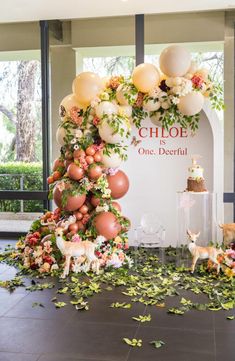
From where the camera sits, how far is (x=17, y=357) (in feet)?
11.2

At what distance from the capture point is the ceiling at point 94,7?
21.7 ft

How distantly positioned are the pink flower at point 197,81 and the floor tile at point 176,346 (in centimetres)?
293

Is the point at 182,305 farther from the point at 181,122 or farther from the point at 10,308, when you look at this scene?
the point at 181,122

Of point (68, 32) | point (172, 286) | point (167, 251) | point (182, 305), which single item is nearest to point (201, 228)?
point (167, 251)

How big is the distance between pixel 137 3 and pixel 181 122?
177 cm

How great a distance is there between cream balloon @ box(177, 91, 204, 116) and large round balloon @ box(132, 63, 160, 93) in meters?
0.38

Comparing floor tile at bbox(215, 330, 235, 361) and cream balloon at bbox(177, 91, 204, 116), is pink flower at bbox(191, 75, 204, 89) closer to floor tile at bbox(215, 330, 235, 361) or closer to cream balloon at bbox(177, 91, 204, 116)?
cream balloon at bbox(177, 91, 204, 116)

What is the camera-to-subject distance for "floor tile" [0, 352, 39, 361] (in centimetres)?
338

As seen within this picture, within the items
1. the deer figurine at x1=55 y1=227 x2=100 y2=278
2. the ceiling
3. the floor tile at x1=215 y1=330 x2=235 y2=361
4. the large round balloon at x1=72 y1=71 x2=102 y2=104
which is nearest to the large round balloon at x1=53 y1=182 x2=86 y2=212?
the deer figurine at x1=55 y1=227 x2=100 y2=278

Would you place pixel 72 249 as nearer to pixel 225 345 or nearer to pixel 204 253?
pixel 204 253

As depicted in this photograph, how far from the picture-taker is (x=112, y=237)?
574 cm

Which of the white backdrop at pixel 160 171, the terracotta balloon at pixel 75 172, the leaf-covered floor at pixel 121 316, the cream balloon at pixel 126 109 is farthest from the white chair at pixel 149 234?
the cream balloon at pixel 126 109

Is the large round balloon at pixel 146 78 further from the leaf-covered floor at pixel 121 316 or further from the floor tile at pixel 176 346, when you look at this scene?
the floor tile at pixel 176 346

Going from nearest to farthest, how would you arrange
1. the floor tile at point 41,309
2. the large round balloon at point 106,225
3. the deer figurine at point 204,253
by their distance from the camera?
the floor tile at point 41,309 < the deer figurine at point 204,253 < the large round balloon at point 106,225
